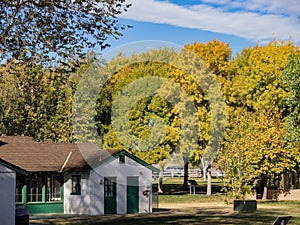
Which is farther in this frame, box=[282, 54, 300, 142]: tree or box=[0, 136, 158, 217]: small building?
box=[282, 54, 300, 142]: tree

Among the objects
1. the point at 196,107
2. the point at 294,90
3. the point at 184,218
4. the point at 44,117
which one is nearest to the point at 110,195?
the point at 184,218

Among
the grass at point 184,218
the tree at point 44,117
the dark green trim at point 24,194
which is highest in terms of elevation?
the tree at point 44,117

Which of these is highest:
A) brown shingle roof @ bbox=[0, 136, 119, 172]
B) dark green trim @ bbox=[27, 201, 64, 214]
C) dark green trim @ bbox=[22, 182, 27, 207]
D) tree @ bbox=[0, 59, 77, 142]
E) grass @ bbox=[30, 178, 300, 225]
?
tree @ bbox=[0, 59, 77, 142]

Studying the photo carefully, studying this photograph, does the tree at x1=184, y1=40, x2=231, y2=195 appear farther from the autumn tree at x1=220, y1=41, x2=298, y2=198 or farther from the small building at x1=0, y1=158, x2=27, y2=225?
the small building at x1=0, y1=158, x2=27, y2=225

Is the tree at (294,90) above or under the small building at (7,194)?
above

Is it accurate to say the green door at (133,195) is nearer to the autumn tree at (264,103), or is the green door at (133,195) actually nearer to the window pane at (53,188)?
the window pane at (53,188)

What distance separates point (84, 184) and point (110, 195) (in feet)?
5.25

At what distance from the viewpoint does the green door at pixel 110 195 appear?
35312 millimetres

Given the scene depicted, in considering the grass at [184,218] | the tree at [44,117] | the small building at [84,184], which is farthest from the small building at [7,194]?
the small building at [84,184]

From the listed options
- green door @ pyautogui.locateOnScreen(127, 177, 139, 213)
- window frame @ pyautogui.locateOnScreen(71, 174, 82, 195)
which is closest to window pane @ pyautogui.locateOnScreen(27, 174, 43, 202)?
window frame @ pyautogui.locateOnScreen(71, 174, 82, 195)

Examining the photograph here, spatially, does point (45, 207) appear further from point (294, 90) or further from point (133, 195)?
point (294, 90)

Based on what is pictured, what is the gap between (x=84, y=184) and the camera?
35156mm

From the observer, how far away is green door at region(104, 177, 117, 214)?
35312 mm

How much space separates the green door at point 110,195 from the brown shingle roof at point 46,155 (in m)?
1.34
